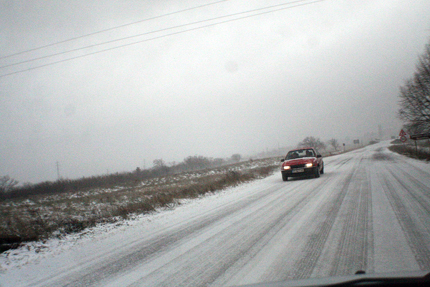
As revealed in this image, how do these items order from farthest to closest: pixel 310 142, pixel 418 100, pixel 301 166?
pixel 310 142 → pixel 418 100 → pixel 301 166

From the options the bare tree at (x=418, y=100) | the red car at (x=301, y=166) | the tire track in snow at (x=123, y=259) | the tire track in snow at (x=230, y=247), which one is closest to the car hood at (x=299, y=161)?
the red car at (x=301, y=166)

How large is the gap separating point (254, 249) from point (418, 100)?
3721 cm

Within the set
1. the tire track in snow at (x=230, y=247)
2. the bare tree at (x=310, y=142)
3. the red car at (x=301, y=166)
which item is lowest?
the tire track in snow at (x=230, y=247)

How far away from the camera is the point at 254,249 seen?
388 cm

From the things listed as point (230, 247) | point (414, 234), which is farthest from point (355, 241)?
point (230, 247)

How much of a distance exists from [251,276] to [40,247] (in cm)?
492

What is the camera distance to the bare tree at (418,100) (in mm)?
28953

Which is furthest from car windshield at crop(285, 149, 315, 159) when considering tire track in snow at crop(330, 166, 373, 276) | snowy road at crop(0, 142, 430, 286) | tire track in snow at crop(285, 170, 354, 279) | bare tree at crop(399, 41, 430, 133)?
bare tree at crop(399, 41, 430, 133)

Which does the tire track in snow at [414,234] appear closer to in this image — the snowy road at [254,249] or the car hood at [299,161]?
the snowy road at [254,249]

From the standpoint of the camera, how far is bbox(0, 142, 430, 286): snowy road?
307 cm

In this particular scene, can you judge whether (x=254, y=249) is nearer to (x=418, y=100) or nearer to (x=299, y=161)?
(x=299, y=161)

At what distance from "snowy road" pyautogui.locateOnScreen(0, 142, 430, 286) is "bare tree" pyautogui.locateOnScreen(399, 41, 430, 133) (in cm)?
3062

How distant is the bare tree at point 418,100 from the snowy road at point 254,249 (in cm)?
3062

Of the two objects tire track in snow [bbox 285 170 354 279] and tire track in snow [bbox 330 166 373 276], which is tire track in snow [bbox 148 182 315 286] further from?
tire track in snow [bbox 330 166 373 276]
